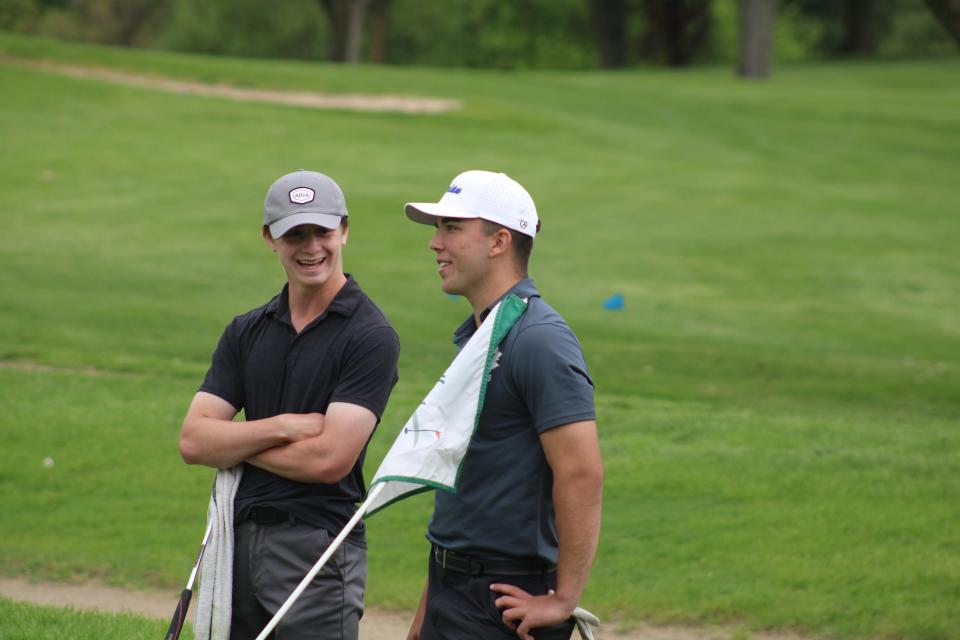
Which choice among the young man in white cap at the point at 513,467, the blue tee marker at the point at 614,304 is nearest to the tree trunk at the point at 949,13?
the blue tee marker at the point at 614,304

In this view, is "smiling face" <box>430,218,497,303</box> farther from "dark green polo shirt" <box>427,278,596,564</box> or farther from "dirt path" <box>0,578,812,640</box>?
"dirt path" <box>0,578,812,640</box>

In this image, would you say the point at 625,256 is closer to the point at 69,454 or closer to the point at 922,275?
the point at 922,275

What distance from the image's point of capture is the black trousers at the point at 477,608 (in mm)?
4008

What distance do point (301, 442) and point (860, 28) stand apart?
5520 cm

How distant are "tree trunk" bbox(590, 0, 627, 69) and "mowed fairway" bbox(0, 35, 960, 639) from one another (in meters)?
20.5

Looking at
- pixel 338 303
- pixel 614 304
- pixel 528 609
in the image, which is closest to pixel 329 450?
pixel 338 303

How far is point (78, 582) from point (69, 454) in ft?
6.80

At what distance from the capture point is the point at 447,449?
12.8 ft

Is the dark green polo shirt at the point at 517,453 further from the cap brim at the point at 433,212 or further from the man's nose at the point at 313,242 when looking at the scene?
the man's nose at the point at 313,242

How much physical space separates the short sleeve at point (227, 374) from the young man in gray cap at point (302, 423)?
21 millimetres

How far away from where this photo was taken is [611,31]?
5669 cm

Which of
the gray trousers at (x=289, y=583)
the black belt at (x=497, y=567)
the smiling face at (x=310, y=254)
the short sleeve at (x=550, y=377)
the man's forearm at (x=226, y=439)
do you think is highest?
the smiling face at (x=310, y=254)

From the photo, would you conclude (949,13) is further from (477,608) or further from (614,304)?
(477,608)

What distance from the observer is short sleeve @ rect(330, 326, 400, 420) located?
175 inches
